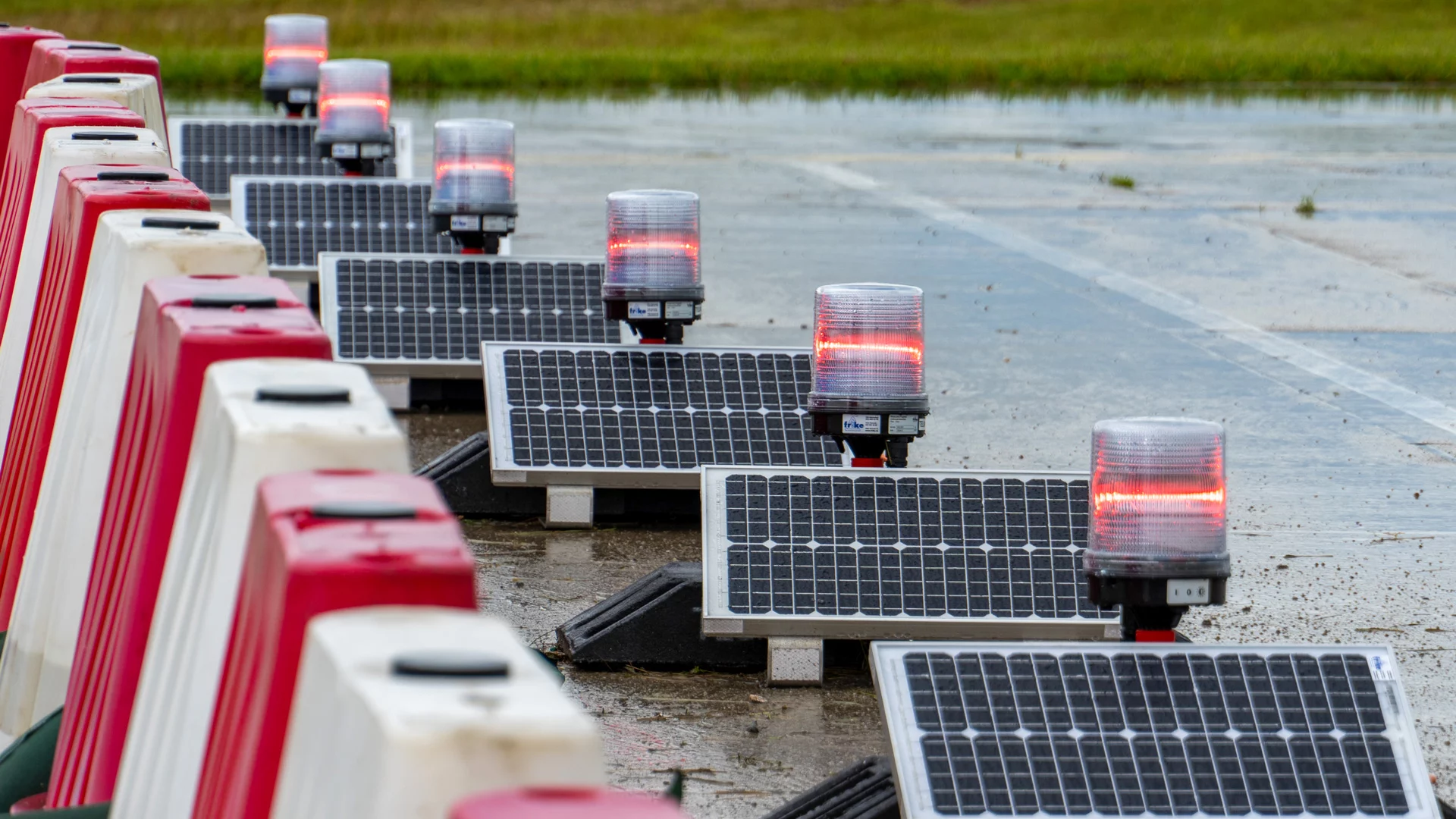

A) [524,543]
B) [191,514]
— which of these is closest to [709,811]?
[191,514]

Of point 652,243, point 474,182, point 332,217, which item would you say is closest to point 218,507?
point 652,243

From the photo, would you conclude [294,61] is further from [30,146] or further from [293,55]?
[30,146]

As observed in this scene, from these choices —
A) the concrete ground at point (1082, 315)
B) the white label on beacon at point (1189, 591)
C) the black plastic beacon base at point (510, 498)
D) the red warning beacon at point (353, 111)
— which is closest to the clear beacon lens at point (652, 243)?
the black plastic beacon base at point (510, 498)

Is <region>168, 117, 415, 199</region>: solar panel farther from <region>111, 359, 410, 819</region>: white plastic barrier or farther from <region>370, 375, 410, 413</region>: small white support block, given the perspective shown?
<region>111, 359, 410, 819</region>: white plastic barrier

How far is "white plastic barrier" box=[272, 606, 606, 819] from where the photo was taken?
7.75ft

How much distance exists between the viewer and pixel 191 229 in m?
5.22

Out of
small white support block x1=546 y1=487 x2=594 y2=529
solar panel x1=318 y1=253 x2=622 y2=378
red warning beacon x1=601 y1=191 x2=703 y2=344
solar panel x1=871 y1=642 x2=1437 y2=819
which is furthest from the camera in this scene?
solar panel x1=318 y1=253 x2=622 y2=378

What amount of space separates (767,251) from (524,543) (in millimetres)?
9443

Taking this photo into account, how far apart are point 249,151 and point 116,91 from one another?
8512 millimetres

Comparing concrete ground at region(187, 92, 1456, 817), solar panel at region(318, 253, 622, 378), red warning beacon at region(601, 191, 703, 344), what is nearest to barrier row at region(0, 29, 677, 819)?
concrete ground at region(187, 92, 1456, 817)

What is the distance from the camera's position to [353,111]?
604 inches

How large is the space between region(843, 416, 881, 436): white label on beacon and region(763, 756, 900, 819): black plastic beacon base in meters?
2.01

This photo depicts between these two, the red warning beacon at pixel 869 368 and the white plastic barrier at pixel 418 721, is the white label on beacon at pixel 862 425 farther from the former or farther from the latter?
the white plastic barrier at pixel 418 721

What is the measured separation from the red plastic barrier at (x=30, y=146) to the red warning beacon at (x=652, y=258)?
2110 millimetres
